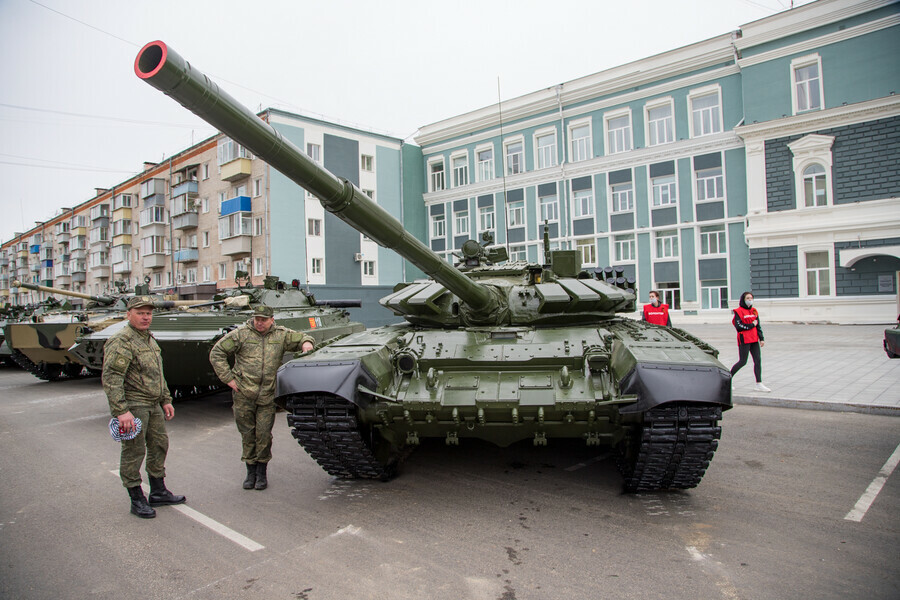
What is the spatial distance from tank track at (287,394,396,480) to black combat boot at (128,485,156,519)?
4.08ft

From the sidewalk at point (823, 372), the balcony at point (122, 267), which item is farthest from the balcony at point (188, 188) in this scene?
the sidewalk at point (823, 372)

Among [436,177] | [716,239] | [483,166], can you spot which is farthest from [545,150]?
[716,239]

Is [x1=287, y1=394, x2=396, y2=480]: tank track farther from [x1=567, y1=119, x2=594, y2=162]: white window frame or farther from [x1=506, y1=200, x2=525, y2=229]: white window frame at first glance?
[x1=506, y1=200, x2=525, y2=229]: white window frame

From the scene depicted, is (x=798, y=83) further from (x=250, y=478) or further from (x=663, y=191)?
(x=250, y=478)

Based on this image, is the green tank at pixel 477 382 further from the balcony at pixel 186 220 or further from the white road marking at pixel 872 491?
the balcony at pixel 186 220

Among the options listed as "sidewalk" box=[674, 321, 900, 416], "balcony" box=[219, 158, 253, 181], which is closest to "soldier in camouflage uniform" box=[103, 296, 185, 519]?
"sidewalk" box=[674, 321, 900, 416]

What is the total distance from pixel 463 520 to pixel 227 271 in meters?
27.3

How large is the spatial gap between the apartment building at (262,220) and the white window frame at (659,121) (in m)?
11.9

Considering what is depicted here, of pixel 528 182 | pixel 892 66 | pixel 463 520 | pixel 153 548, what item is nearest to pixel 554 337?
pixel 463 520

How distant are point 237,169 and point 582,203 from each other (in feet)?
50.7

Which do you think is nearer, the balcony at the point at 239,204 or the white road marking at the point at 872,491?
the white road marking at the point at 872,491

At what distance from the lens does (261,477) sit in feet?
17.3

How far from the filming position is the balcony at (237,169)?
1045 inches

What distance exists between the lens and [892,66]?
61.8 feet
